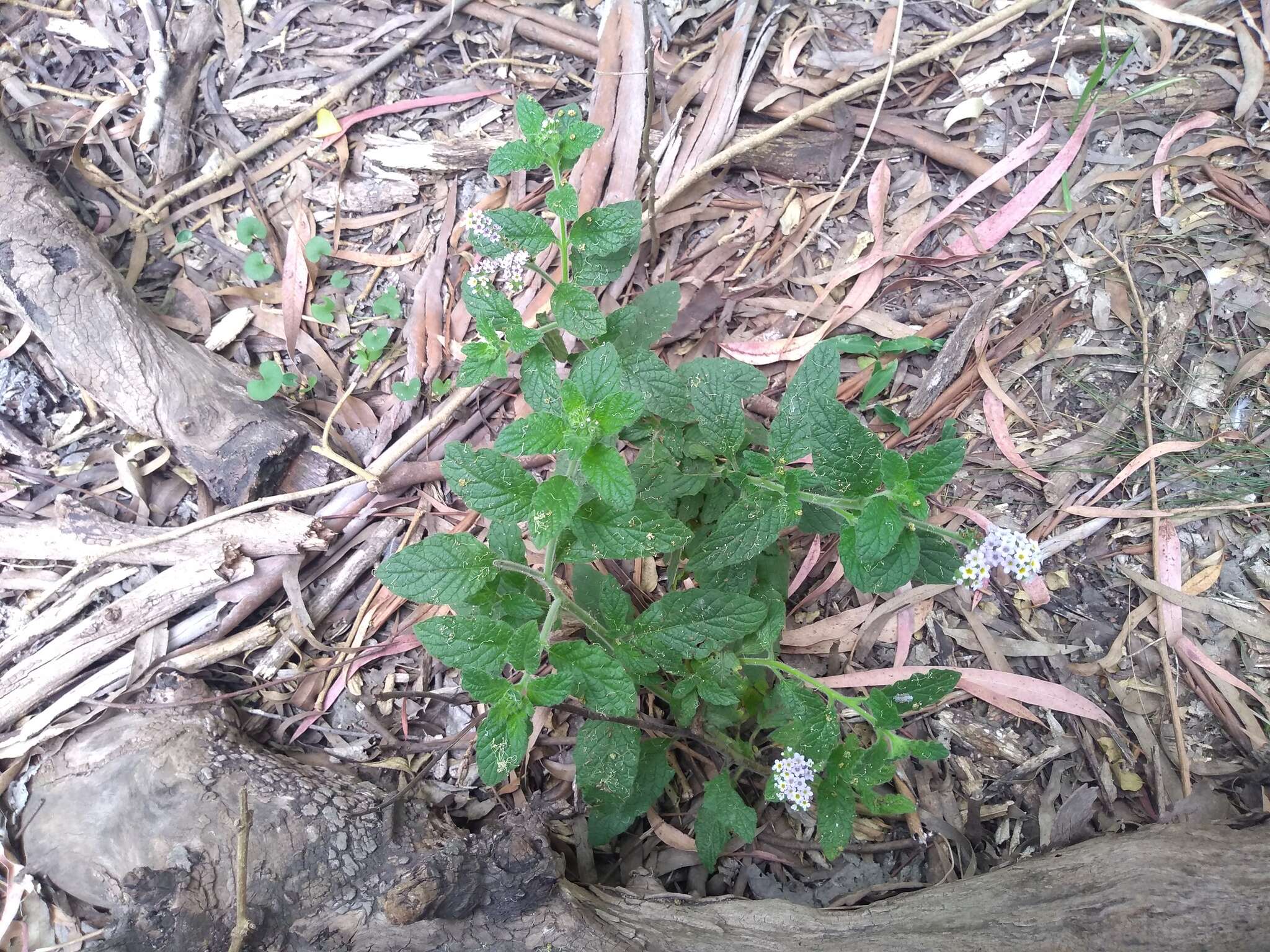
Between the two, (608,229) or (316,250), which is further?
(316,250)

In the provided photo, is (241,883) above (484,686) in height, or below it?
below

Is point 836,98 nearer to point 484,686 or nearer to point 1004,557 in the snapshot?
point 1004,557

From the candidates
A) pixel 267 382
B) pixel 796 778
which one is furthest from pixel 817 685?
pixel 267 382

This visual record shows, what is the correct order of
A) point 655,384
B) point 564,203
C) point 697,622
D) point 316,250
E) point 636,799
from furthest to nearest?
point 316,250 < point 636,799 < point 655,384 < point 697,622 < point 564,203

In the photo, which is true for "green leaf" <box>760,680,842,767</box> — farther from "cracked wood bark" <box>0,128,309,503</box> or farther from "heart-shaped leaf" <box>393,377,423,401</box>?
"cracked wood bark" <box>0,128,309,503</box>

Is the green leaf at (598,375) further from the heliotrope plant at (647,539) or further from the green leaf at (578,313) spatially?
the green leaf at (578,313)

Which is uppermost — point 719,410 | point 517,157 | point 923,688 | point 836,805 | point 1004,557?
point 517,157
